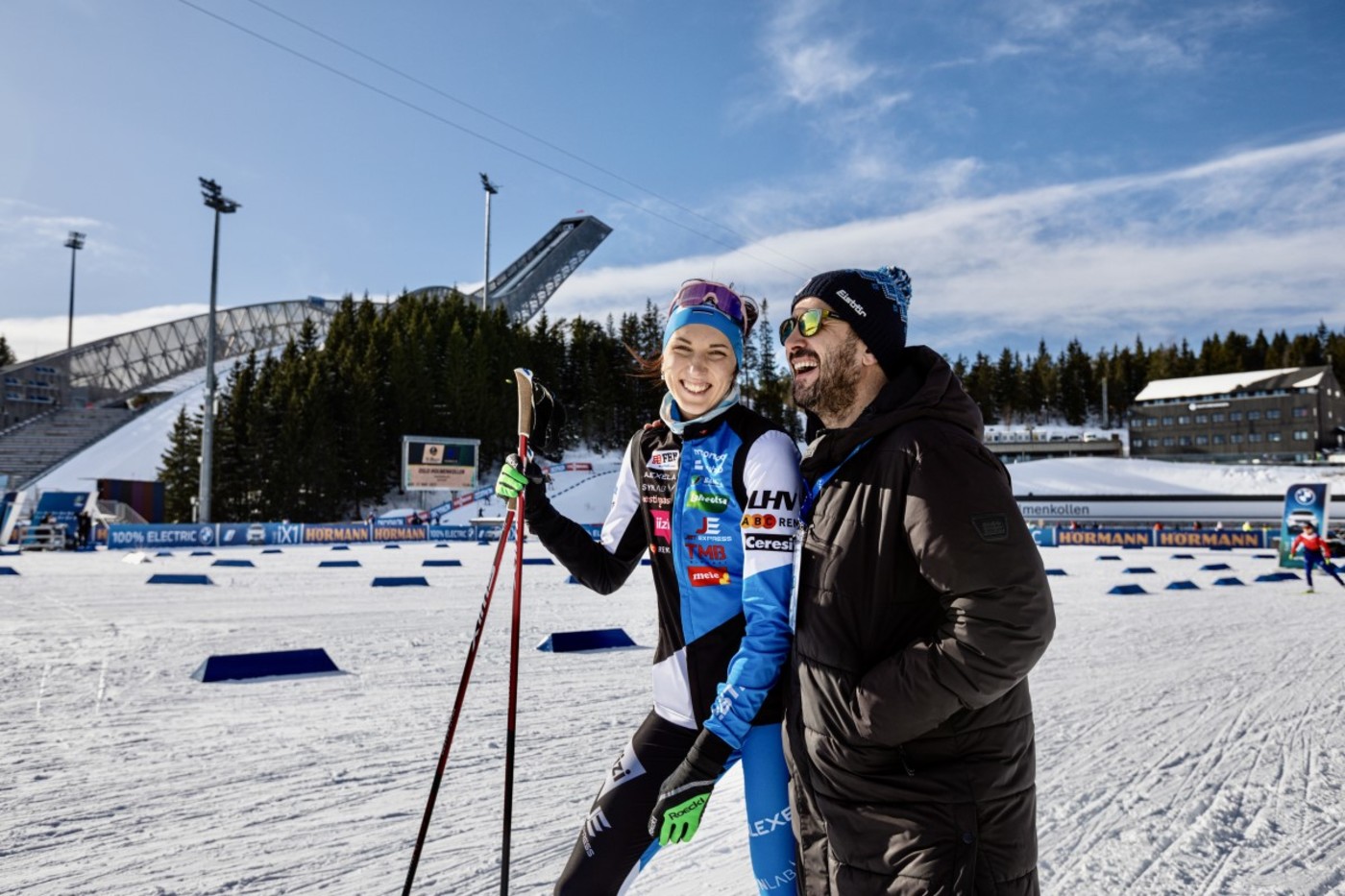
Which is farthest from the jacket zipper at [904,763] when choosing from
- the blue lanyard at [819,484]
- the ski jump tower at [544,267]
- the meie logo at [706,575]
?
the ski jump tower at [544,267]

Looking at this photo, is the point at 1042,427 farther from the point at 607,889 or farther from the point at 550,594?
the point at 607,889

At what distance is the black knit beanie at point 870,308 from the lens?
191 centimetres

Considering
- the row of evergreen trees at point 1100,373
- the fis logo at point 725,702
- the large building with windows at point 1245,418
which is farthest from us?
the row of evergreen trees at point 1100,373

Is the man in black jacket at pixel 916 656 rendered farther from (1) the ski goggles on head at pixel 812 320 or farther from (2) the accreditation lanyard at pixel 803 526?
(1) the ski goggles on head at pixel 812 320

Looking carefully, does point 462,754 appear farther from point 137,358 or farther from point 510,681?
point 137,358

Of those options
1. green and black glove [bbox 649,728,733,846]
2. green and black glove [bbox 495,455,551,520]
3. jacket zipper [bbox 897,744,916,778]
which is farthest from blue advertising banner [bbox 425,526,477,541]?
jacket zipper [bbox 897,744,916,778]

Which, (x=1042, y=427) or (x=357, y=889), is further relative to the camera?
(x=1042, y=427)

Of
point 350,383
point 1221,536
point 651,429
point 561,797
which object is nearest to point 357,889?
point 561,797

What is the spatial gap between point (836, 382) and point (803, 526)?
0.36 m

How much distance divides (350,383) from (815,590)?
194 feet

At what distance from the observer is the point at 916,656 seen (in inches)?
59.3

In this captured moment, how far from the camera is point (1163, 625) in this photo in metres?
9.56

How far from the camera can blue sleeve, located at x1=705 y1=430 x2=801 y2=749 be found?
6.20 feet

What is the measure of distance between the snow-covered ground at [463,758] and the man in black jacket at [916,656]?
164cm
